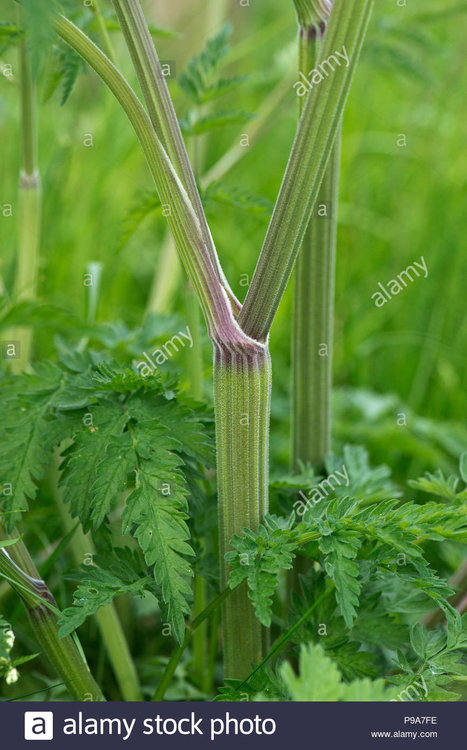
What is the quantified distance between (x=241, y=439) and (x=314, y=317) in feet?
0.97

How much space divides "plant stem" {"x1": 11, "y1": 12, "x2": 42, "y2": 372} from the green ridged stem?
531 millimetres

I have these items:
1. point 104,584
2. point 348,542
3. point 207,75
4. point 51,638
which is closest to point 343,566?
point 348,542

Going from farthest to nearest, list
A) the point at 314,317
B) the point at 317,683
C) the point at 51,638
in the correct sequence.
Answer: the point at 314,317
the point at 51,638
the point at 317,683

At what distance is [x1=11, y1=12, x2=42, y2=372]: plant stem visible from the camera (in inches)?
48.9

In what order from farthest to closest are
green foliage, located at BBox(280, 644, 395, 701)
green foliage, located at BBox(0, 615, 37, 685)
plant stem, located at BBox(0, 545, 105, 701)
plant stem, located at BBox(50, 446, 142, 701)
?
plant stem, located at BBox(50, 446, 142, 701)
plant stem, located at BBox(0, 545, 105, 701)
green foliage, located at BBox(0, 615, 37, 685)
green foliage, located at BBox(280, 644, 395, 701)

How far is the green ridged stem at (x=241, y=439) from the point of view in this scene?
89 cm

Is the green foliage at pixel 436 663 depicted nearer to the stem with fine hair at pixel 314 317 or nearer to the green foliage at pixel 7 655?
the stem with fine hair at pixel 314 317

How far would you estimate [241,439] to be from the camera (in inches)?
35.9

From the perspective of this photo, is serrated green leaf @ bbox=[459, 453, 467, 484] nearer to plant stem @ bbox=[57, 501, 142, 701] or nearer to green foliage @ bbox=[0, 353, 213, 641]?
green foliage @ bbox=[0, 353, 213, 641]

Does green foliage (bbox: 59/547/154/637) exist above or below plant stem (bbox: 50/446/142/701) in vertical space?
above

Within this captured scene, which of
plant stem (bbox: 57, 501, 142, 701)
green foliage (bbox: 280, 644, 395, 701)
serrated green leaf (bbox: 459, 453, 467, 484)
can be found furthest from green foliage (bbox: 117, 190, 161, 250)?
green foliage (bbox: 280, 644, 395, 701)

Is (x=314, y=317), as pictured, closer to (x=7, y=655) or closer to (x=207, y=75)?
(x=207, y=75)

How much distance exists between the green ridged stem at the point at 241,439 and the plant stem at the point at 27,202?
531 mm

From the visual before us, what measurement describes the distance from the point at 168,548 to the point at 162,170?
1.42 feet
